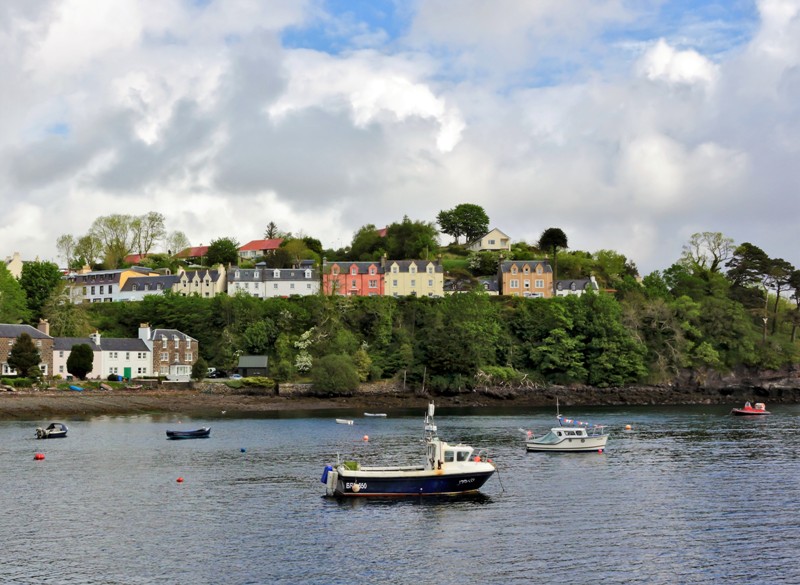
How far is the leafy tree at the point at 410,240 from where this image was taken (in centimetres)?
17562

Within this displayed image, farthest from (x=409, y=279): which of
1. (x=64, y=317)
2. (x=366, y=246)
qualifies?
(x=64, y=317)

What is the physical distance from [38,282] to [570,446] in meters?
104

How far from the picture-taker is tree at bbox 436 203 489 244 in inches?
7687

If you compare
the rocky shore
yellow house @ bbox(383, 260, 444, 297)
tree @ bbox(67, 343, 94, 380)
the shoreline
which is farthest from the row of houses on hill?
yellow house @ bbox(383, 260, 444, 297)

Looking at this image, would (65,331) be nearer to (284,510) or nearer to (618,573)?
(284,510)

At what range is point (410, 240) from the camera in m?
178

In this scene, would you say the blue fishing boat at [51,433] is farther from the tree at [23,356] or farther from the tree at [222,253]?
the tree at [222,253]

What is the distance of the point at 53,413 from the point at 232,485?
5277 cm

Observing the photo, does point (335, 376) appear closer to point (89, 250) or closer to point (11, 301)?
point (11, 301)

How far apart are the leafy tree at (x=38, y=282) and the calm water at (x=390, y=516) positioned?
2833 inches

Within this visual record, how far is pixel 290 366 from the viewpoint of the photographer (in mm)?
121875

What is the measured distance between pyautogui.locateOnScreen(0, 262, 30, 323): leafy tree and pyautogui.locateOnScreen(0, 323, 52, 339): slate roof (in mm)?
12750

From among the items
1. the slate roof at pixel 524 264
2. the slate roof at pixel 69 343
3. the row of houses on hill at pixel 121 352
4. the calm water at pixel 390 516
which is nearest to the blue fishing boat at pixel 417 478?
the calm water at pixel 390 516

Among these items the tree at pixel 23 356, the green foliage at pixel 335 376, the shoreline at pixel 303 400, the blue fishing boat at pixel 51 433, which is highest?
the tree at pixel 23 356
